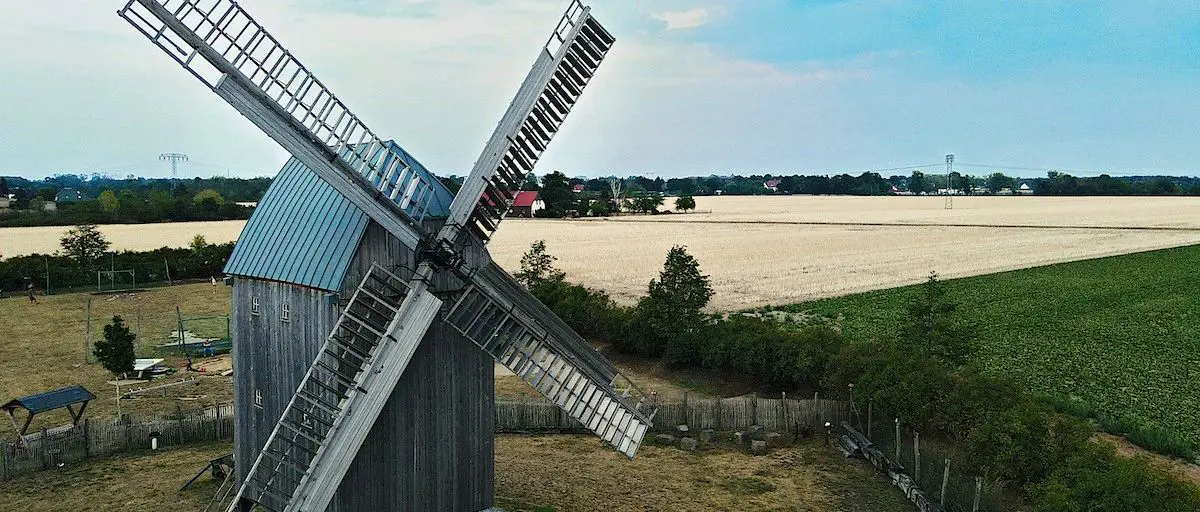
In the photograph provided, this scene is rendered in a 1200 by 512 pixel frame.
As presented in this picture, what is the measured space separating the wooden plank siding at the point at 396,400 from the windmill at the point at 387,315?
1.2 inches

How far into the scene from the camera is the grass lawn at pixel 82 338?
26156 millimetres

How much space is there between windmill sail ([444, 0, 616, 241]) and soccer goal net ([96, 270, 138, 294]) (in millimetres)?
42544

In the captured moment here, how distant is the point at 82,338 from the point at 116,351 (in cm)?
1120

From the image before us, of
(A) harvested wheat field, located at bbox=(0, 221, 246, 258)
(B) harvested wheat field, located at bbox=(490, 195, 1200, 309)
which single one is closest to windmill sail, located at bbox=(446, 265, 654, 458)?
(B) harvested wheat field, located at bbox=(490, 195, 1200, 309)

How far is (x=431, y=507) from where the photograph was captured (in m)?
15.1

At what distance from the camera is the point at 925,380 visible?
21203 mm

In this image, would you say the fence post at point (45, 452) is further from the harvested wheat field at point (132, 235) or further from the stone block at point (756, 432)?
the harvested wheat field at point (132, 235)

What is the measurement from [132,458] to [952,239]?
276 feet

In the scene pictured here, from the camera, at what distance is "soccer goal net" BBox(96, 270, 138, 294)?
162 feet

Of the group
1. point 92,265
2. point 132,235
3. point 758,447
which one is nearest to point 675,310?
point 758,447

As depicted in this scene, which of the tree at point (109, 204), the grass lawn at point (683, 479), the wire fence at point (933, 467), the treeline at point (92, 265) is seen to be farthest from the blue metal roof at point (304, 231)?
the tree at point (109, 204)

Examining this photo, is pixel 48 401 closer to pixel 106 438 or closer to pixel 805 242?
pixel 106 438

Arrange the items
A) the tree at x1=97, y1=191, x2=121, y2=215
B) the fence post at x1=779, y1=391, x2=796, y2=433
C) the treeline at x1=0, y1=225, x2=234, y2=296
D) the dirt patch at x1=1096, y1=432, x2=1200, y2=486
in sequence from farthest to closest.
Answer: the tree at x1=97, y1=191, x2=121, y2=215 < the treeline at x1=0, y1=225, x2=234, y2=296 < the fence post at x1=779, y1=391, x2=796, y2=433 < the dirt patch at x1=1096, y1=432, x2=1200, y2=486

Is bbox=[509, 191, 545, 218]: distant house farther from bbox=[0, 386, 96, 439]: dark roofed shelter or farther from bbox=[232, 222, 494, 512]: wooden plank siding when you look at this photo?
bbox=[232, 222, 494, 512]: wooden plank siding
